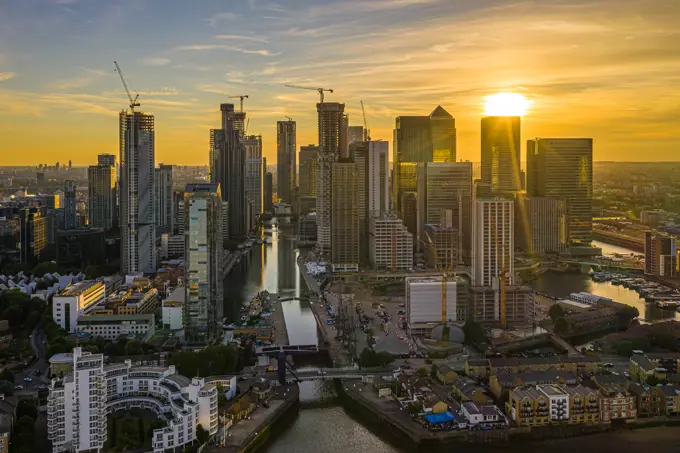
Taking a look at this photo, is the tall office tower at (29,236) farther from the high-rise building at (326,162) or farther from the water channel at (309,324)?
the high-rise building at (326,162)

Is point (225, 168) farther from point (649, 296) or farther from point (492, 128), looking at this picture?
point (649, 296)

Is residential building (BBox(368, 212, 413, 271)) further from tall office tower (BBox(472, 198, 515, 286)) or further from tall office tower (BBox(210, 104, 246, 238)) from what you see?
tall office tower (BBox(210, 104, 246, 238))

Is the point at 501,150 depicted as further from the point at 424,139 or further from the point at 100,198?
the point at 100,198

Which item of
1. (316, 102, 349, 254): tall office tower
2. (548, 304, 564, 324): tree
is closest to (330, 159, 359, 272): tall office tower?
(316, 102, 349, 254): tall office tower

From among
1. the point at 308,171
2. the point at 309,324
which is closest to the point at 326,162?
the point at 309,324

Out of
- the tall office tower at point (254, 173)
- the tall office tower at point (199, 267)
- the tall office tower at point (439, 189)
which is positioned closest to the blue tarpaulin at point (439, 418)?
the tall office tower at point (199, 267)

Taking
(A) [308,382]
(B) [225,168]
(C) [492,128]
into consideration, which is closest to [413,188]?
(C) [492,128]
